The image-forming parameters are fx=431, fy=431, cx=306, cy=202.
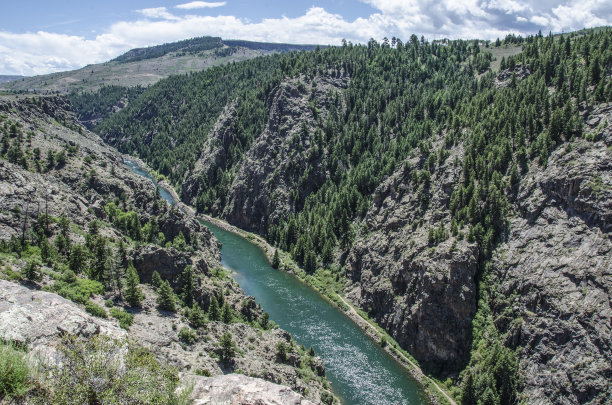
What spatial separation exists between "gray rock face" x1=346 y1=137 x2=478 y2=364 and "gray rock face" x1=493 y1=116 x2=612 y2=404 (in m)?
7.20

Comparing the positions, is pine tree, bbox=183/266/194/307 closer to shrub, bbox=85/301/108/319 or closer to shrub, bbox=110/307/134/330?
shrub, bbox=110/307/134/330

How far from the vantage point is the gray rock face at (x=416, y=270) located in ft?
252

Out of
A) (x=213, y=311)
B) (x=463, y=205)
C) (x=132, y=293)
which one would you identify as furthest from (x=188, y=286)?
(x=463, y=205)

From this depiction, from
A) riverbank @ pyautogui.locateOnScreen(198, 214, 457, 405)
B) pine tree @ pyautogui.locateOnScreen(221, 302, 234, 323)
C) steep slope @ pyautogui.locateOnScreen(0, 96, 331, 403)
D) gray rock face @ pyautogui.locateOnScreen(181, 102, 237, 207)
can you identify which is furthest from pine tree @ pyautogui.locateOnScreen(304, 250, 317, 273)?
gray rock face @ pyautogui.locateOnScreen(181, 102, 237, 207)

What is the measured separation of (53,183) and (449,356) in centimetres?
8314

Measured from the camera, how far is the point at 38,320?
3047 cm

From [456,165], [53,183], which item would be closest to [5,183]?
[53,183]

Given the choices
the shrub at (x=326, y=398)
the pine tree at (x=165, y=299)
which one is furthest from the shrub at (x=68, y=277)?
the shrub at (x=326, y=398)

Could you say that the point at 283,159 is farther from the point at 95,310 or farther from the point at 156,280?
the point at 95,310

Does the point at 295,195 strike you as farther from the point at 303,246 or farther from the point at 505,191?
the point at 505,191

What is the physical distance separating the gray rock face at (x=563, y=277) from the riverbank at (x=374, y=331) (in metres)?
13.9

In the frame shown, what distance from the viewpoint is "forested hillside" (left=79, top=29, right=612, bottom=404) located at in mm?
64375

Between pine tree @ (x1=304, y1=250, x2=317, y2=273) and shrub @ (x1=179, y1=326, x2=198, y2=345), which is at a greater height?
shrub @ (x1=179, y1=326, x2=198, y2=345)

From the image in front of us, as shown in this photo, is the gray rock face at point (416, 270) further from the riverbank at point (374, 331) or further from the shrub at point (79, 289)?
the shrub at point (79, 289)
